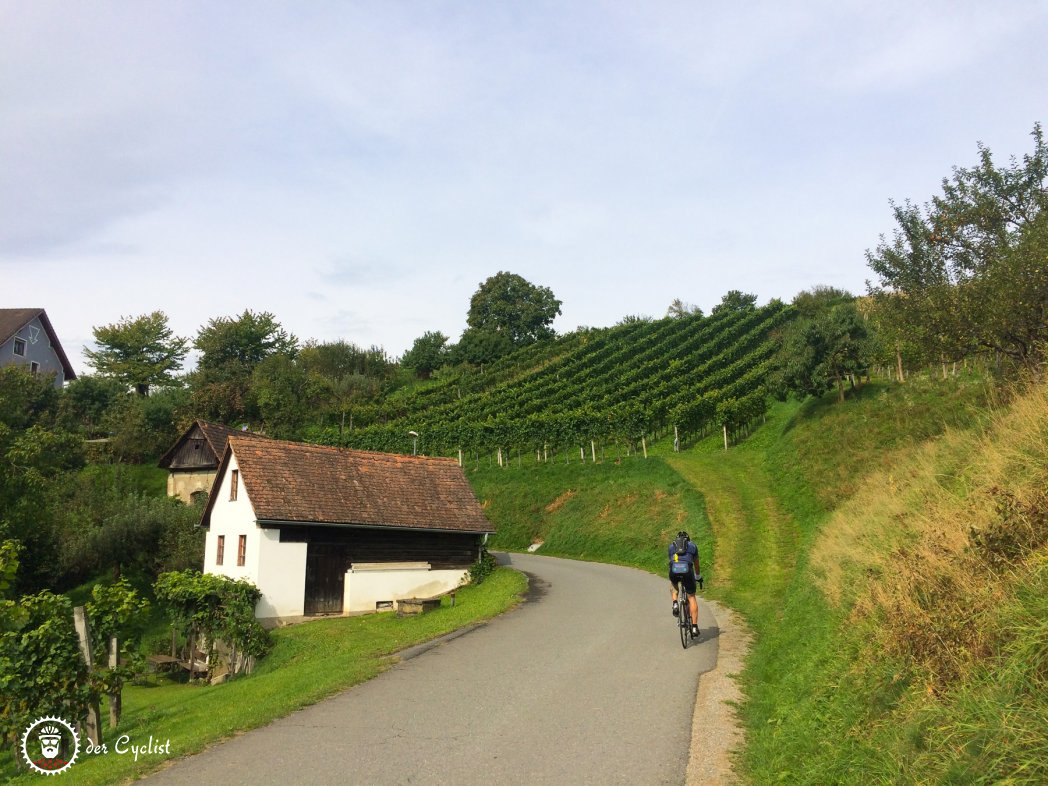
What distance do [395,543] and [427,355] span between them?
74.4 m

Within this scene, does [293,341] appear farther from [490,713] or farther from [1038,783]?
[1038,783]

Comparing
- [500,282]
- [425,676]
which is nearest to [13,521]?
[425,676]

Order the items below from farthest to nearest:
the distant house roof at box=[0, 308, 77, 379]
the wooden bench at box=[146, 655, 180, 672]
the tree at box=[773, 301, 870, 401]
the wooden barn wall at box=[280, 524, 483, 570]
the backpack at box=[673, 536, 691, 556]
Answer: the distant house roof at box=[0, 308, 77, 379] < the tree at box=[773, 301, 870, 401] < the wooden barn wall at box=[280, 524, 483, 570] < the wooden bench at box=[146, 655, 180, 672] < the backpack at box=[673, 536, 691, 556]

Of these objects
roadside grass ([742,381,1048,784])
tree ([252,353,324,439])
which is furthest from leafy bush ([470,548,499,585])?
tree ([252,353,324,439])

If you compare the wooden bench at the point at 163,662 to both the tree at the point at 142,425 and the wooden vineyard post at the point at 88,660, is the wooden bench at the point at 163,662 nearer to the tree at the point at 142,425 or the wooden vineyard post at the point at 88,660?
the wooden vineyard post at the point at 88,660

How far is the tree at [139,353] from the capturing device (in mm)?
77312

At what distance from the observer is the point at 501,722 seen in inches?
343

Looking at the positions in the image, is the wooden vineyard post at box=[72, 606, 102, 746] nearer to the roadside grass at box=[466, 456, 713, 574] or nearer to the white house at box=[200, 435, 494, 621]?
the white house at box=[200, 435, 494, 621]

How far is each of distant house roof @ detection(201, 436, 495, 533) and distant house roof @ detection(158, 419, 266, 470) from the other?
19.8 m

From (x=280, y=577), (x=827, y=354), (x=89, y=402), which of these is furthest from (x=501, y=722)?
(x=89, y=402)

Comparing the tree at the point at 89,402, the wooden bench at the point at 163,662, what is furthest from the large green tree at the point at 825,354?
the tree at the point at 89,402

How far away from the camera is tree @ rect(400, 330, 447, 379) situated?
99250 millimetres

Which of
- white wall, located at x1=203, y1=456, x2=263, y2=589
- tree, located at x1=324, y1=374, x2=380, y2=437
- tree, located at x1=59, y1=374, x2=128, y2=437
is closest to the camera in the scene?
white wall, located at x1=203, y1=456, x2=263, y2=589

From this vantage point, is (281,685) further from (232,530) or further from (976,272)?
(976,272)
